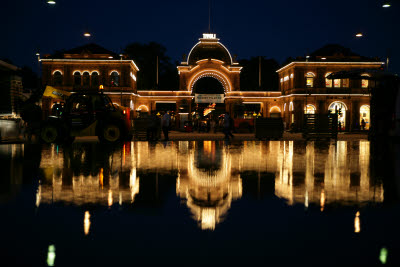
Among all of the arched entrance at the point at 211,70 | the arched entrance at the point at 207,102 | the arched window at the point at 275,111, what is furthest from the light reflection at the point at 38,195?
the arched window at the point at 275,111

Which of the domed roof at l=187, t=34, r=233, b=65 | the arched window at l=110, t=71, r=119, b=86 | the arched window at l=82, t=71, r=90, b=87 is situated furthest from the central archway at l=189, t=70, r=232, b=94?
the arched window at l=82, t=71, r=90, b=87

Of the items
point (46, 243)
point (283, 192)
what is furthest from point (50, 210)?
point (283, 192)

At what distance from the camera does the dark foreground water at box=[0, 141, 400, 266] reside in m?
3.45

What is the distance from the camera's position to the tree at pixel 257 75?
3228 inches

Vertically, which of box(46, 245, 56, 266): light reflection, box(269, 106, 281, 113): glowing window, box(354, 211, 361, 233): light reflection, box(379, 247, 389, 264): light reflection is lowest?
box(46, 245, 56, 266): light reflection

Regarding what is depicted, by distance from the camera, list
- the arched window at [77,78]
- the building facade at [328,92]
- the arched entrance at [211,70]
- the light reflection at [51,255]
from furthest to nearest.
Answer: the arched entrance at [211,70] < the building facade at [328,92] < the arched window at [77,78] < the light reflection at [51,255]

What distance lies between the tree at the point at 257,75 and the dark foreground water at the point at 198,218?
2939 inches

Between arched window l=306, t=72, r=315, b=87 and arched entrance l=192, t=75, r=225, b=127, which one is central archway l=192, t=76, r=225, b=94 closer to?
arched entrance l=192, t=75, r=225, b=127

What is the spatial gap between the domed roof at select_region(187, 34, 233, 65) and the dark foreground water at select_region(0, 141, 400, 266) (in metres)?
57.1

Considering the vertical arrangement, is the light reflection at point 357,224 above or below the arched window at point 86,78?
below

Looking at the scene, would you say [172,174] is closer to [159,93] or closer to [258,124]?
[258,124]

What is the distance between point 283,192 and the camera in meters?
6.43

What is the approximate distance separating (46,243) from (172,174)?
15.8ft

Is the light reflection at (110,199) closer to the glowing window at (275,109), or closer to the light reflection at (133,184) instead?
the light reflection at (133,184)
